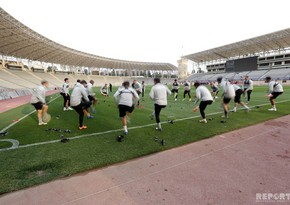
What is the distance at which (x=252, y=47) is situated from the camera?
6056 cm

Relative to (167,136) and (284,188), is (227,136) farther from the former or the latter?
(284,188)

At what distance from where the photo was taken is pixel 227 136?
5.78 metres

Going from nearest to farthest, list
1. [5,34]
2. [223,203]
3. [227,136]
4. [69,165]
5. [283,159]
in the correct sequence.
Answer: [223,203] < [69,165] < [283,159] < [227,136] < [5,34]

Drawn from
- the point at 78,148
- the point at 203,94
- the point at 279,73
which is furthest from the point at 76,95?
the point at 279,73

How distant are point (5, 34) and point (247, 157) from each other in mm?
42103

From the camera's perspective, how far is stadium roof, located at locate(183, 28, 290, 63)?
160 feet

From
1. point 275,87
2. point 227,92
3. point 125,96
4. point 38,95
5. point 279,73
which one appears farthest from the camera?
point 279,73

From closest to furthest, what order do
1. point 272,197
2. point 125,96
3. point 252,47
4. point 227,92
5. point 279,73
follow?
1. point 272,197
2. point 125,96
3. point 227,92
4. point 279,73
5. point 252,47

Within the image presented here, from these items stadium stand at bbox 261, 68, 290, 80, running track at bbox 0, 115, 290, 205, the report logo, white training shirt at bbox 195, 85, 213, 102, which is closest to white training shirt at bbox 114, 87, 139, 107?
running track at bbox 0, 115, 290, 205

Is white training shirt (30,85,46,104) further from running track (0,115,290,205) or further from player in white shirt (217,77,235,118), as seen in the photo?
player in white shirt (217,77,235,118)

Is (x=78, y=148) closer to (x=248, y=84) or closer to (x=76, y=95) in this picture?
(x=76, y=95)

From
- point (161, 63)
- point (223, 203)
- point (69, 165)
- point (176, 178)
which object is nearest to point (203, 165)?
point (176, 178)

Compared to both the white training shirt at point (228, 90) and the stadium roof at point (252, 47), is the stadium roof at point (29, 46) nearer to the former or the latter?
the white training shirt at point (228, 90)

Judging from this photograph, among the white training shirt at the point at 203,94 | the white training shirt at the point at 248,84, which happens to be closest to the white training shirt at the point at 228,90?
the white training shirt at the point at 203,94
